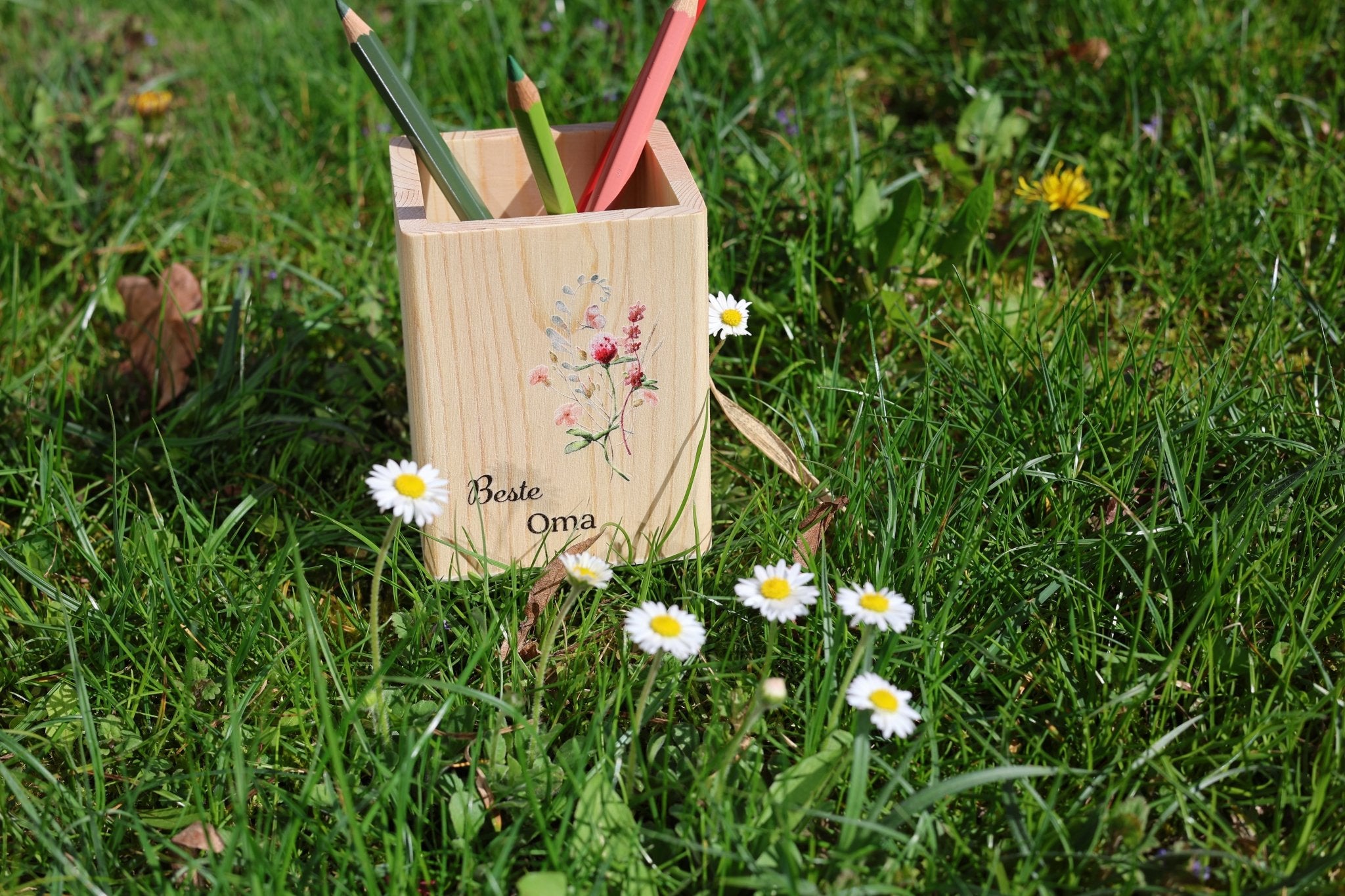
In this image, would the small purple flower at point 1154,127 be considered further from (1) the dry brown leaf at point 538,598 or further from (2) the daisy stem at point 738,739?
(2) the daisy stem at point 738,739

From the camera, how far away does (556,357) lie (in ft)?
4.00

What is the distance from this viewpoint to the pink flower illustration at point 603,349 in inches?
48.1

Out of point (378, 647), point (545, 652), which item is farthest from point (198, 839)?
point (545, 652)

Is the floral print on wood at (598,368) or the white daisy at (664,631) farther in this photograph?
the floral print on wood at (598,368)

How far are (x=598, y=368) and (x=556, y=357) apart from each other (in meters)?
0.04

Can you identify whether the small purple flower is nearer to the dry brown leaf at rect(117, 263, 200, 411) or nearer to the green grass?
the green grass

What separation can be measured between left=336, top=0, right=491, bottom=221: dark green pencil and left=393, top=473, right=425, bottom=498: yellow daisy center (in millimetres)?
292

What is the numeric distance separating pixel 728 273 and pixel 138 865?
108cm

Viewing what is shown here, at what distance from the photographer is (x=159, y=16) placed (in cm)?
278

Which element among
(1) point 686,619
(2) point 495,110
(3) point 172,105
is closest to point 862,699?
(1) point 686,619

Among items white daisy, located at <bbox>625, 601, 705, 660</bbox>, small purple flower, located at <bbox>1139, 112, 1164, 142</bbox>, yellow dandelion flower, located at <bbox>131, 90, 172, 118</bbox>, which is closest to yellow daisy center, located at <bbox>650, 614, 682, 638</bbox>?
white daisy, located at <bbox>625, 601, 705, 660</bbox>

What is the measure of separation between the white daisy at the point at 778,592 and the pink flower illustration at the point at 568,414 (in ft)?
0.82

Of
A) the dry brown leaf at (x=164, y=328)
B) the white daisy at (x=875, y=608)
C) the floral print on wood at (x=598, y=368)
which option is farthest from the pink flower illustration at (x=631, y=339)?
the dry brown leaf at (x=164, y=328)

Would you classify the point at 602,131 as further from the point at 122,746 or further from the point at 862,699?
the point at 122,746
